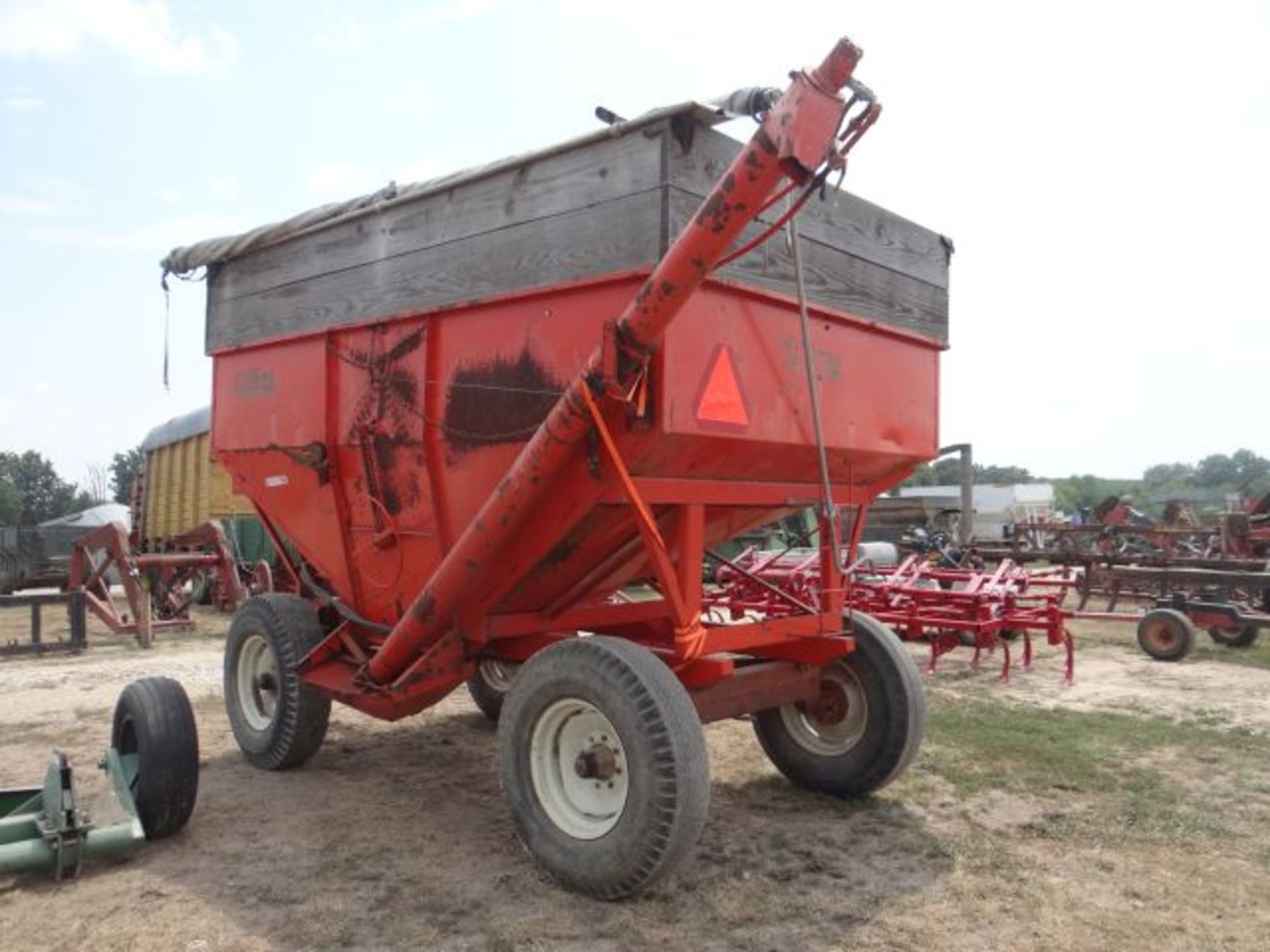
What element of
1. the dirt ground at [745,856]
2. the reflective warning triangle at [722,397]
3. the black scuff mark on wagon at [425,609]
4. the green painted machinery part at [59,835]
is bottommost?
the dirt ground at [745,856]

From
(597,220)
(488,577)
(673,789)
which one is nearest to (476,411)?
(488,577)

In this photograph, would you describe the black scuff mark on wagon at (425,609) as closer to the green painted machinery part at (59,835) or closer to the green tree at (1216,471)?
the green painted machinery part at (59,835)

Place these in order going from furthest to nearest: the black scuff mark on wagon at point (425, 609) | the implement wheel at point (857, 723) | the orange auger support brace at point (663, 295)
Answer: the implement wheel at point (857, 723), the black scuff mark on wagon at point (425, 609), the orange auger support brace at point (663, 295)

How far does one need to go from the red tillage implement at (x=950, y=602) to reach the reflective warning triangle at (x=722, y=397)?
11.0 feet

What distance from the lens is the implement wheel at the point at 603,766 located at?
333 cm

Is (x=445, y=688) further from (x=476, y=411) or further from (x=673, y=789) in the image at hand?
(x=673, y=789)

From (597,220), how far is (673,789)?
2091mm

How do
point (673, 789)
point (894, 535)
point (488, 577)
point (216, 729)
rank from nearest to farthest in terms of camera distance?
point (673, 789) → point (488, 577) → point (216, 729) → point (894, 535)

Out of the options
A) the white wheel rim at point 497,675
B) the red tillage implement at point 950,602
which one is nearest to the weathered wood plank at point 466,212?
the white wheel rim at point 497,675

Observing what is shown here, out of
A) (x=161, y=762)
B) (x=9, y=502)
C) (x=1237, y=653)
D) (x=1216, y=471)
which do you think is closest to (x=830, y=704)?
(x=161, y=762)

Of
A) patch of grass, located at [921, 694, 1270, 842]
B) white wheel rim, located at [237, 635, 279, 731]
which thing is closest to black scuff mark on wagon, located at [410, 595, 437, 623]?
white wheel rim, located at [237, 635, 279, 731]

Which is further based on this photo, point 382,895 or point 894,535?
point 894,535

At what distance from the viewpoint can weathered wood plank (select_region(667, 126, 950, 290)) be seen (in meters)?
3.69

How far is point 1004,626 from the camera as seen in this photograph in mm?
7914
